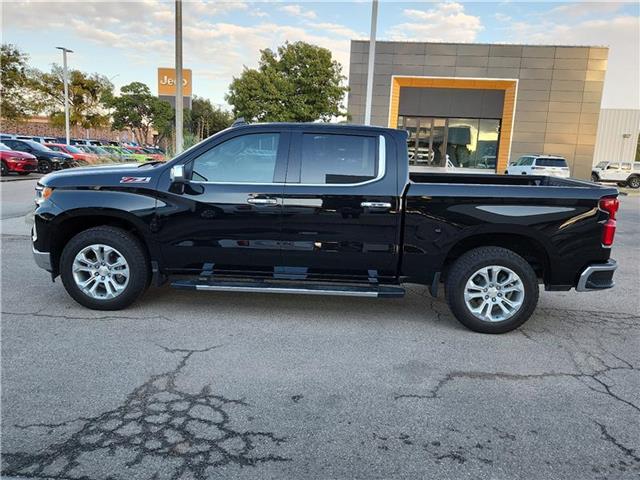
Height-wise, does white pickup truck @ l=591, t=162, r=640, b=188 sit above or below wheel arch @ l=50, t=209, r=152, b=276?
above

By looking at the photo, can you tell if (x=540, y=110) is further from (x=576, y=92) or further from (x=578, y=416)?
(x=578, y=416)

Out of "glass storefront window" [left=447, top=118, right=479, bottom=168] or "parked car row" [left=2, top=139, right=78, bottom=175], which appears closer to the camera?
"parked car row" [left=2, top=139, right=78, bottom=175]

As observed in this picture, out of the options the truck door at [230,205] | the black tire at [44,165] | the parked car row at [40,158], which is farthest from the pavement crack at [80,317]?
the black tire at [44,165]

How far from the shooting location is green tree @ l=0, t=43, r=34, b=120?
34469 millimetres

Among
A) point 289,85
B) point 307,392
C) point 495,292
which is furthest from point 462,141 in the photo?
point 307,392

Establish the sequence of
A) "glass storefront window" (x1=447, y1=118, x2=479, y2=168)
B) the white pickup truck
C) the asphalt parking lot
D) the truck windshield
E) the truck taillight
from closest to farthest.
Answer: the asphalt parking lot < the truck taillight < the truck windshield < the white pickup truck < "glass storefront window" (x1=447, y1=118, x2=479, y2=168)

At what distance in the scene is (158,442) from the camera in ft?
9.46

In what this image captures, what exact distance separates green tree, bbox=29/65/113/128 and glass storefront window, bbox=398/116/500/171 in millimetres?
28631

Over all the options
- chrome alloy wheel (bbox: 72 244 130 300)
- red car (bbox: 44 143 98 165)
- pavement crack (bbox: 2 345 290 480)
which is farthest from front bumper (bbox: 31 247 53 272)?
red car (bbox: 44 143 98 165)

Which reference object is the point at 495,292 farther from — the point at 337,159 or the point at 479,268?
the point at 337,159

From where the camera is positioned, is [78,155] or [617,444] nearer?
[617,444]

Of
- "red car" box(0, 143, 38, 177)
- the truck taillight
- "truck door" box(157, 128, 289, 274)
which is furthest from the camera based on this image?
"red car" box(0, 143, 38, 177)

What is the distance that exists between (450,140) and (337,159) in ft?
88.2

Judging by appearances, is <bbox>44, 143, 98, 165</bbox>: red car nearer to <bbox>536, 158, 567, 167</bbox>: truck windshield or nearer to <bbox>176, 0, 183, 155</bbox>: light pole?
<bbox>176, 0, 183, 155</bbox>: light pole
